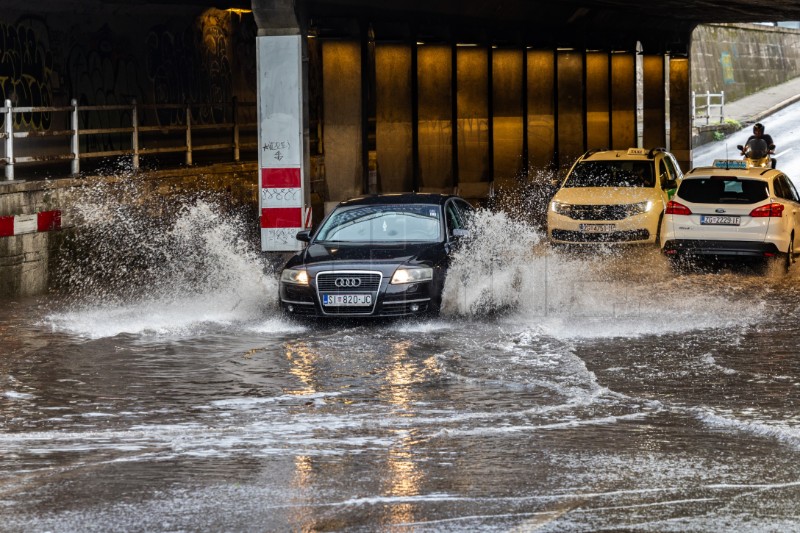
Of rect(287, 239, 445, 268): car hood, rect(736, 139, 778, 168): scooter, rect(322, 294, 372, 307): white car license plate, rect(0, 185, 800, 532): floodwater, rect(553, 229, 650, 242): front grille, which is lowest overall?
rect(0, 185, 800, 532): floodwater

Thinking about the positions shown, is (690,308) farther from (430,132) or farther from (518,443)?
(430,132)

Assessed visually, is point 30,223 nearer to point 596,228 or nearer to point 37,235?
point 37,235

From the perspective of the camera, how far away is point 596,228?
74.8 ft

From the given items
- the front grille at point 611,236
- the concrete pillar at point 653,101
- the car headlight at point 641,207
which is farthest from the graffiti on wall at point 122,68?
the concrete pillar at point 653,101

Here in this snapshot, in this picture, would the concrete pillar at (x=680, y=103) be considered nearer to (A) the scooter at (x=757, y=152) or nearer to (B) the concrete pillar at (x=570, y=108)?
(B) the concrete pillar at (x=570, y=108)

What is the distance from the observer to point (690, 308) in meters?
16.1

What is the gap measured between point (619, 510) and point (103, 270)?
14.1 m

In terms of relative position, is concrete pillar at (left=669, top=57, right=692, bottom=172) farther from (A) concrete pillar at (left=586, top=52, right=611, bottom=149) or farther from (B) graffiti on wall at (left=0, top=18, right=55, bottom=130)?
(B) graffiti on wall at (left=0, top=18, right=55, bottom=130)

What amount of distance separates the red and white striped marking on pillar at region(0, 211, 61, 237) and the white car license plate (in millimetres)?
5343

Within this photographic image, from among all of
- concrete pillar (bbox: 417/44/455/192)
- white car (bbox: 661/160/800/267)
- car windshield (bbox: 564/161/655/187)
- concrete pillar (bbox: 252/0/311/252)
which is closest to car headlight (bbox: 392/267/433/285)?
concrete pillar (bbox: 252/0/311/252)

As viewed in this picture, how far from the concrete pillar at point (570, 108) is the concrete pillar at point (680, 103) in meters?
4.82

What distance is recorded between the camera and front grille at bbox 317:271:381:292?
1464 cm

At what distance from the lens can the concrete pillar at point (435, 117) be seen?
111 ft

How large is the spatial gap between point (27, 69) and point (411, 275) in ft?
49.0
